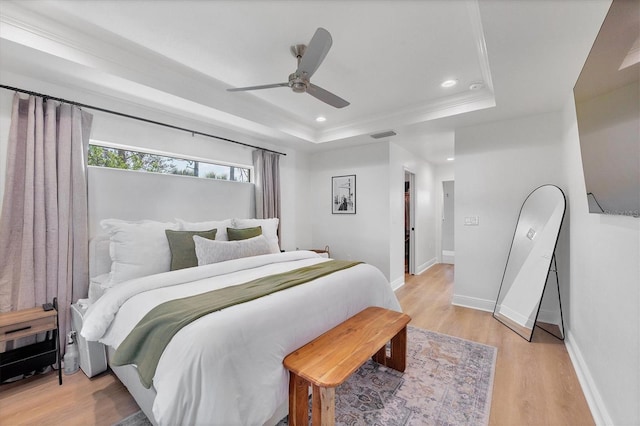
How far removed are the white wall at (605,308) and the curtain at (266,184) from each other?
3468 millimetres

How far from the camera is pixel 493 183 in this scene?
3.42 m

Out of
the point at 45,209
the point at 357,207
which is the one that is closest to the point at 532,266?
the point at 357,207

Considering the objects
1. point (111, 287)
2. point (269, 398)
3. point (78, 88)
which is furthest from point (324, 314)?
point (78, 88)

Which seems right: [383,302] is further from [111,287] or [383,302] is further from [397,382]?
[111,287]

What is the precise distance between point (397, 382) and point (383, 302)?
67 cm

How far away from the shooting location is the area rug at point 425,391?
1.68 metres

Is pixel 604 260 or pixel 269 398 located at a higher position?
pixel 604 260

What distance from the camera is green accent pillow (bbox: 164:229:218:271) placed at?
241cm

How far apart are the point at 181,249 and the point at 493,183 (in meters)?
3.64

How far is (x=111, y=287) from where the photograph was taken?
2.11 metres

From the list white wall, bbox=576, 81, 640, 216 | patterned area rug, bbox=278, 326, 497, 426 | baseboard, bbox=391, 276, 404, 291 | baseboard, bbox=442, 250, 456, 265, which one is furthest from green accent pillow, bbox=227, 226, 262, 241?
baseboard, bbox=442, 250, 456, 265

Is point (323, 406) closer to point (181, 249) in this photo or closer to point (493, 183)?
point (181, 249)

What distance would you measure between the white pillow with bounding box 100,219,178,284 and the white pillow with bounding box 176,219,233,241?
32 centimetres

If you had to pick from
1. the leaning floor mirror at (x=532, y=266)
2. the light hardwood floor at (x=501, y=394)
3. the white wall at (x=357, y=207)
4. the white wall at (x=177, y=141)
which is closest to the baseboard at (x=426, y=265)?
the white wall at (x=357, y=207)
